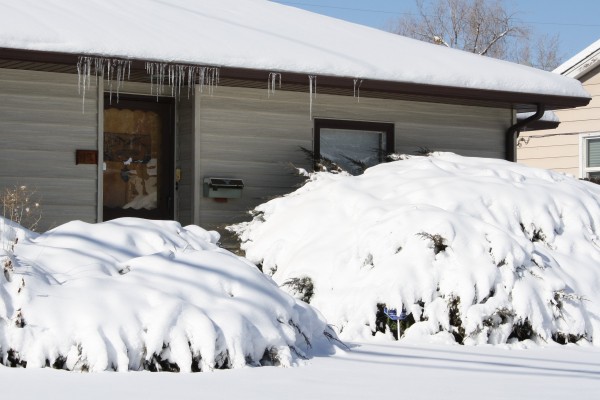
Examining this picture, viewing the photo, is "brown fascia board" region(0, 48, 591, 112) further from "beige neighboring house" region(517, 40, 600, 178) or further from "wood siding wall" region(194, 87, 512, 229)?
"beige neighboring house" region(517, 40, 600, 178)

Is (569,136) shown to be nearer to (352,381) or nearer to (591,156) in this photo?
(591,156)

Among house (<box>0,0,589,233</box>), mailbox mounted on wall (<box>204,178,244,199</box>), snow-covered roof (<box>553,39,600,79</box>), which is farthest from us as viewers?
snow-covered roof (<box>553,39,600,79</box>)

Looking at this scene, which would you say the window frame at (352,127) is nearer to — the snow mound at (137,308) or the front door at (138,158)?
the front door at (138,158)

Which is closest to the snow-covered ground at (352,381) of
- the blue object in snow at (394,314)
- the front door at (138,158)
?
the blue object in snow at (394,314)

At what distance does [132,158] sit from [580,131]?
9.01 m

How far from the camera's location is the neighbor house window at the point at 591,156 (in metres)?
18.8

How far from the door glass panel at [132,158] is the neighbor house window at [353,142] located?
1.97m

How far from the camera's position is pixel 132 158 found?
13.2 metres

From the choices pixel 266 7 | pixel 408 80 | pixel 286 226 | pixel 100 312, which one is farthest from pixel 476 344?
pixel 266 7

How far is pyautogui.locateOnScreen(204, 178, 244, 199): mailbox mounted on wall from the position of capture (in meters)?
12.7

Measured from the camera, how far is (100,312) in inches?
264

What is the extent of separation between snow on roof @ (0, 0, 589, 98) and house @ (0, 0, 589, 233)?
3 cm

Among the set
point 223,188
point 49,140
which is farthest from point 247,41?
point 49,140

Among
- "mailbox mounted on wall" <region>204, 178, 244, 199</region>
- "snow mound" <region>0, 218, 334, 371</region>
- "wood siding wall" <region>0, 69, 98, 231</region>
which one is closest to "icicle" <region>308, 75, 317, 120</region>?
"mailbox mounted on wall" <region>204, 178, 244, 199</region>
